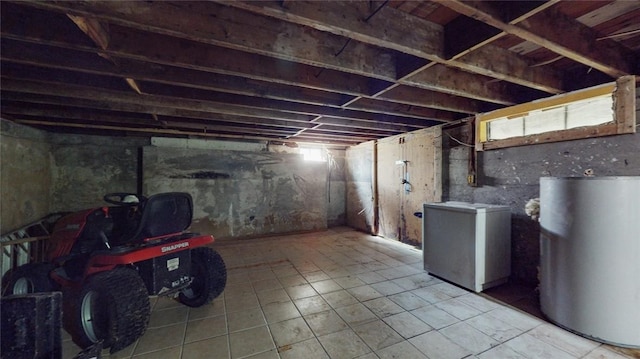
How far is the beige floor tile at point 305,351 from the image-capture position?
1.74 metres

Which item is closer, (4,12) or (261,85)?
(4,12)

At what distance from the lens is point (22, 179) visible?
11.1ft

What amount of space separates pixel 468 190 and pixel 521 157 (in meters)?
0.81

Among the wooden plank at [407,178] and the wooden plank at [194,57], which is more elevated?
the wooden plank at [194,57]

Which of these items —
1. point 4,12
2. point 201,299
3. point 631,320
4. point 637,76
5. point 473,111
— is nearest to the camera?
point 4,12

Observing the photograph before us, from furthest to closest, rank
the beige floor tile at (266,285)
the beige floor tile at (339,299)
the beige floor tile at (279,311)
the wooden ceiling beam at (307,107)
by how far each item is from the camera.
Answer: the beige floor tile at (266,285)
the wooden ceiling beam at (307,107)
the beige floor tile at (339,299)
the beige floor tile at (279,311)

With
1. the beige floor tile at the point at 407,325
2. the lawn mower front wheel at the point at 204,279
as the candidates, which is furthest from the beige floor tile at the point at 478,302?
the lawn mower front wheel at the point at 204,279

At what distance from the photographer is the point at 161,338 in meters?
1.97

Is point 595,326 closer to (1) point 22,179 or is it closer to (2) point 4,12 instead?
(2) point 4,12

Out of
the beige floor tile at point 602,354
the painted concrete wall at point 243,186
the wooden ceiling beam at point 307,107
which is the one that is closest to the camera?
the beige floor tile at point 602,354

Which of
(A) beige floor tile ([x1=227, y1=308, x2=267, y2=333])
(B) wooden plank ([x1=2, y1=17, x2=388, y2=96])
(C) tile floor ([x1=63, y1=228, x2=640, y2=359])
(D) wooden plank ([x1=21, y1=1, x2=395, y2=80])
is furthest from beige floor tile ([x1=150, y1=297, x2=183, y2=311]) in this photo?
(D) wooden plank ([x1=21, y1=1, x2=395, y2=80])

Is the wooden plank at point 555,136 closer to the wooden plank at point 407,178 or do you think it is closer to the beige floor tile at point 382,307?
the wooden plank at point 407,178

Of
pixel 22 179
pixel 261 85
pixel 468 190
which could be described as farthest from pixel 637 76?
pixel 22 179

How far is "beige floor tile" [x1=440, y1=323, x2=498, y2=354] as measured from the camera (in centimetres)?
Answer: 181
